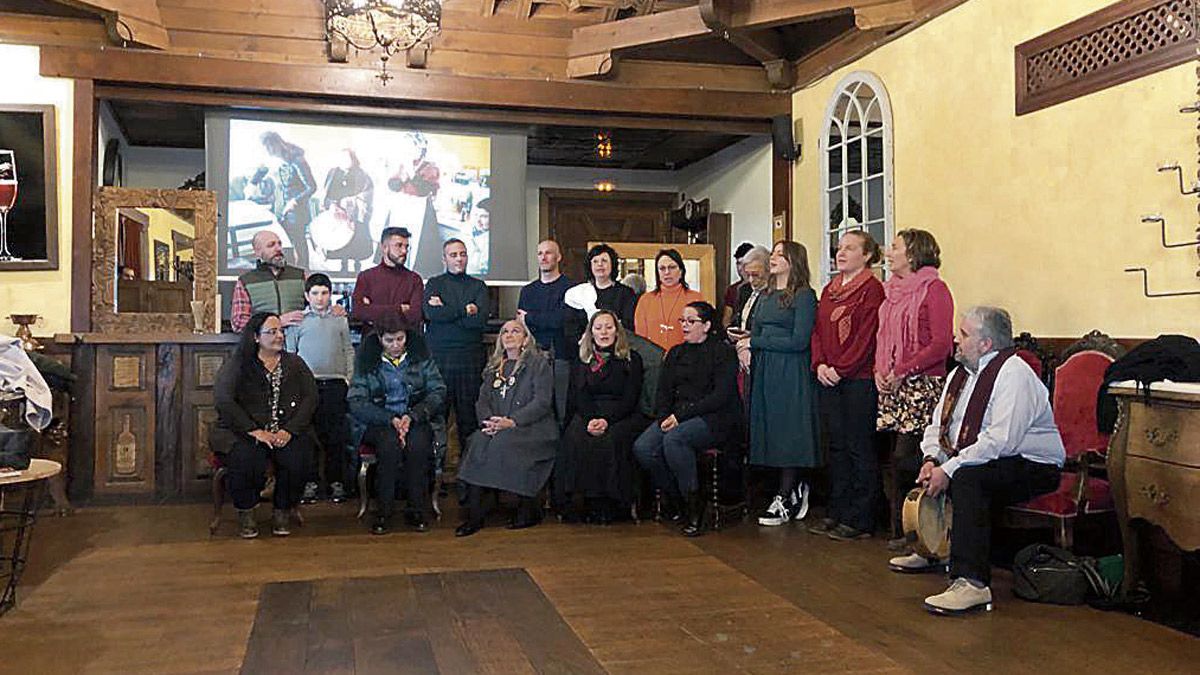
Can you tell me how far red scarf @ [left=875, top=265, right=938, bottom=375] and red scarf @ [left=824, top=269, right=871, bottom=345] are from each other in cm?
16

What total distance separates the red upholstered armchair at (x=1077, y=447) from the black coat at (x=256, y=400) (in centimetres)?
314

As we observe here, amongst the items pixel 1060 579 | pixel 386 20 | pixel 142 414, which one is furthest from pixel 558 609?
pixel 142 414

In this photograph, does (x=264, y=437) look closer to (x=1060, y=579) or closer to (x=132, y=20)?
(x=132, y=20)

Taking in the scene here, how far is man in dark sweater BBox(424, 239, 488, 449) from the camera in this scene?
5.56 meters

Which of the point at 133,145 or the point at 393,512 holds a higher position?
the point at 133,145

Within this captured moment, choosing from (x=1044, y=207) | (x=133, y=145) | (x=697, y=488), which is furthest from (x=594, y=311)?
(x=133, y=145)

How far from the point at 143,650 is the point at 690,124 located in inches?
202

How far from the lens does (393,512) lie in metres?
5.13

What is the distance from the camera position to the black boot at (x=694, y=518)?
471 centimetres

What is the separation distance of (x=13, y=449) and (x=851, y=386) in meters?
3.37

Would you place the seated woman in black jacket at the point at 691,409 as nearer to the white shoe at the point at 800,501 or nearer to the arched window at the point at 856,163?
the white shoe at the point at 800,501

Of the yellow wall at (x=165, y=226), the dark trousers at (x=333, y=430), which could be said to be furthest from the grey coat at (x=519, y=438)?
the yellow wall at (x=165, y=226)

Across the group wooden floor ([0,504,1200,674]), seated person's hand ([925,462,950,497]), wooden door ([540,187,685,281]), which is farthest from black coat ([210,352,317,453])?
wooden door ([540,187,685,281])

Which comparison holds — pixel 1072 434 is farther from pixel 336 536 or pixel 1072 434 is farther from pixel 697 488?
pixel 336 536
